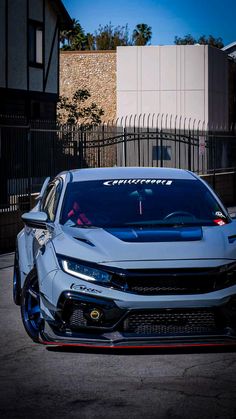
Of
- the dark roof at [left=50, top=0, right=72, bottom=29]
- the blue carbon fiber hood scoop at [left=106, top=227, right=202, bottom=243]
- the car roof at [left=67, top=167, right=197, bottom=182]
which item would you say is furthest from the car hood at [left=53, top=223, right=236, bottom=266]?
the dark roof at [left=50, top=0, right=72, bottom=29]

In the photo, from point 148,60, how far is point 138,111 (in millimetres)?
2669

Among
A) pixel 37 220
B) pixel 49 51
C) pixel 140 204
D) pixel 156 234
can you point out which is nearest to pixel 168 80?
pixel 49 51

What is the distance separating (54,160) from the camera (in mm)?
19938

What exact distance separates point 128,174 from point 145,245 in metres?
1.72

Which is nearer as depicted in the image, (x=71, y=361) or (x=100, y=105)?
(x=71, y=361)

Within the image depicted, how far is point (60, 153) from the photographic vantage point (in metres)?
20.2

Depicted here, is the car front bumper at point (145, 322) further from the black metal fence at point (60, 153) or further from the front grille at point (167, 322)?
the black metal fence at point (60, 153)

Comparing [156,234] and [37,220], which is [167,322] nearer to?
[156,234]

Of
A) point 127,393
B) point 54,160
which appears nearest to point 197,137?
point 54,160

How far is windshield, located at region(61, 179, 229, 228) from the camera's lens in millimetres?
8414

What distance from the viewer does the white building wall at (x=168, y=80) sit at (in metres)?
48.8

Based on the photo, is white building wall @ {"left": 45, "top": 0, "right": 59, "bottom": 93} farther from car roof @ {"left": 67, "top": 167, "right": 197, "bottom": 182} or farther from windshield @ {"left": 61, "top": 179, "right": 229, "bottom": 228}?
windshield @ {"left": 61, "top": 179, "right": 229, "bottom": 228}

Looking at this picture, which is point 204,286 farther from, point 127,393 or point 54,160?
point 54,160

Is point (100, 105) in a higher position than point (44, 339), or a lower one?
higher
